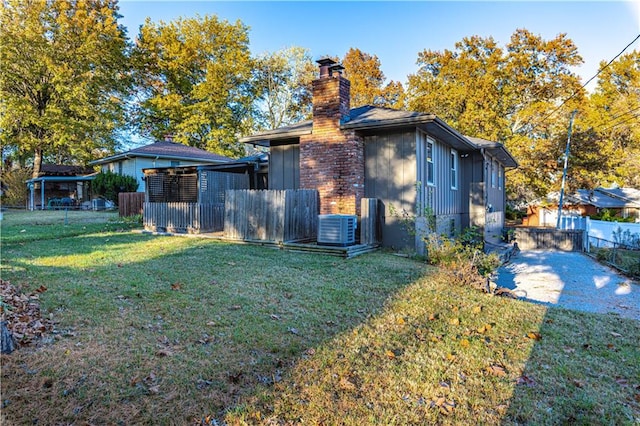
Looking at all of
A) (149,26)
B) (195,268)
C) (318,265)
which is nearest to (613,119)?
(318,265)

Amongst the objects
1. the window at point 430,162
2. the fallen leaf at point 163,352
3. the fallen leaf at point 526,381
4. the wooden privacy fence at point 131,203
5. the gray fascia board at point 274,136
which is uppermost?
the gray fascia board at point 274,136

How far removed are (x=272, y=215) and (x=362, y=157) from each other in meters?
3.04

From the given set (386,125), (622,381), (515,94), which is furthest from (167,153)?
(515,94)

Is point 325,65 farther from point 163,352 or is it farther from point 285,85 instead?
point 285,85

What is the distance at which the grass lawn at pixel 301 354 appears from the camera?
8.82 feet

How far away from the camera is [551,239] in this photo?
58.4 ft

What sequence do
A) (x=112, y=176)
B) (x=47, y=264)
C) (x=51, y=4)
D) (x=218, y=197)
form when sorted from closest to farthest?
(x=47, y=264)
(x=218, y=197)
(x=112, y=176)
(x=51, y=4)

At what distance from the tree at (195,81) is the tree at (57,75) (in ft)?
11.1

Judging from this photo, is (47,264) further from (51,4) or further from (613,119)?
(613,119)

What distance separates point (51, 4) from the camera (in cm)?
2608

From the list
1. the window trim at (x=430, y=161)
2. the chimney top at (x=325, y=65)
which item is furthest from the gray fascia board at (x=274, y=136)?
the window trim at (x=430, y=161)

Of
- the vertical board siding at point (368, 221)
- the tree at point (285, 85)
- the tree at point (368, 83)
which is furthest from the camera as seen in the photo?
the tree at point (285, 85)

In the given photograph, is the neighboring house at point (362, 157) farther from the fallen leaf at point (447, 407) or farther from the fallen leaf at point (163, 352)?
the fallen leaf at point (163, 352)

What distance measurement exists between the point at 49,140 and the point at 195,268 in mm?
26752
